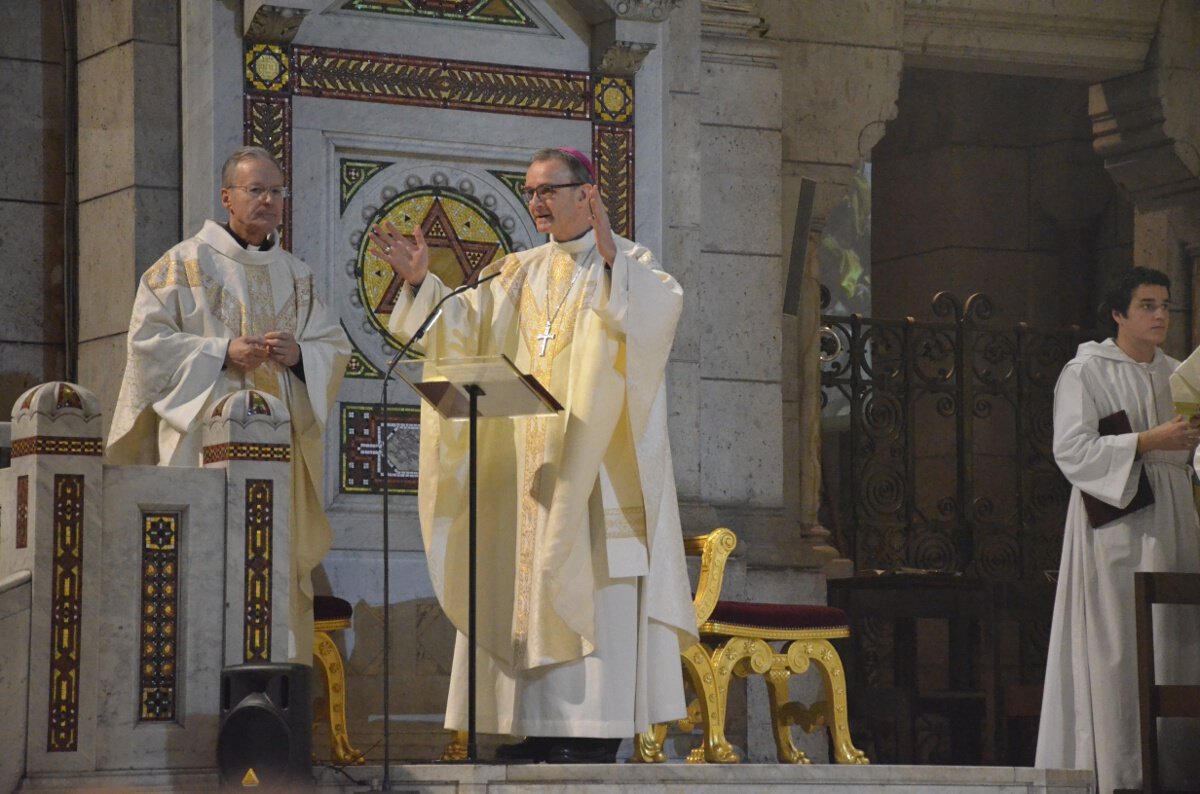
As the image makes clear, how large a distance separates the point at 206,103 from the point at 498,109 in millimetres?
1158

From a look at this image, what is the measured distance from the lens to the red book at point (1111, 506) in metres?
8.05

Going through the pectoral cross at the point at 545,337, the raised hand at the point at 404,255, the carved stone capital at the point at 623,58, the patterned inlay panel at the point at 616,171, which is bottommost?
the pectoral cross at the point at 545,337

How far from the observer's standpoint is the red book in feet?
26.4

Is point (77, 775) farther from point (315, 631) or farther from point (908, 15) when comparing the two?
point (908, 15)

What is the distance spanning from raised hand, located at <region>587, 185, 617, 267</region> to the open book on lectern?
1.66ft

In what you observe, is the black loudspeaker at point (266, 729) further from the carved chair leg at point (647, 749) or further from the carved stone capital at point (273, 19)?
the carved stone capital at point (273, 19)

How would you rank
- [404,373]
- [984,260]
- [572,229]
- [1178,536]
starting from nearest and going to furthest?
[404,373] < [572,229] < [1178,536] < [984,260]

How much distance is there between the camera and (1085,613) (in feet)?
26.6

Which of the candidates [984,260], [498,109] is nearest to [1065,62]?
[984,260]

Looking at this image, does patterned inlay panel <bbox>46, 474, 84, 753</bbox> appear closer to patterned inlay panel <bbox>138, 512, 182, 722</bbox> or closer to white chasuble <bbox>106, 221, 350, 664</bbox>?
patterned inlay panel <bbox>138, 512, 182, 722</bbox>

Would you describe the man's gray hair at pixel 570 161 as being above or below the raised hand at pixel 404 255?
above

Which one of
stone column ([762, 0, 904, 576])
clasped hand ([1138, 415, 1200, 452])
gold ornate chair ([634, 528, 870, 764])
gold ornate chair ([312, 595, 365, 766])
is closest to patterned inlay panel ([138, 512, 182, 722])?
gold ornate chair ([312, 595, 365, 766])

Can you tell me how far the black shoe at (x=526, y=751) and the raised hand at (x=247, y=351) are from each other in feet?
4.88

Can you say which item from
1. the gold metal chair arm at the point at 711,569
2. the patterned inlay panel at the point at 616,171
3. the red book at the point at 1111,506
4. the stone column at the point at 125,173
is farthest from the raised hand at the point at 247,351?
the red book at the point at 1111,506
